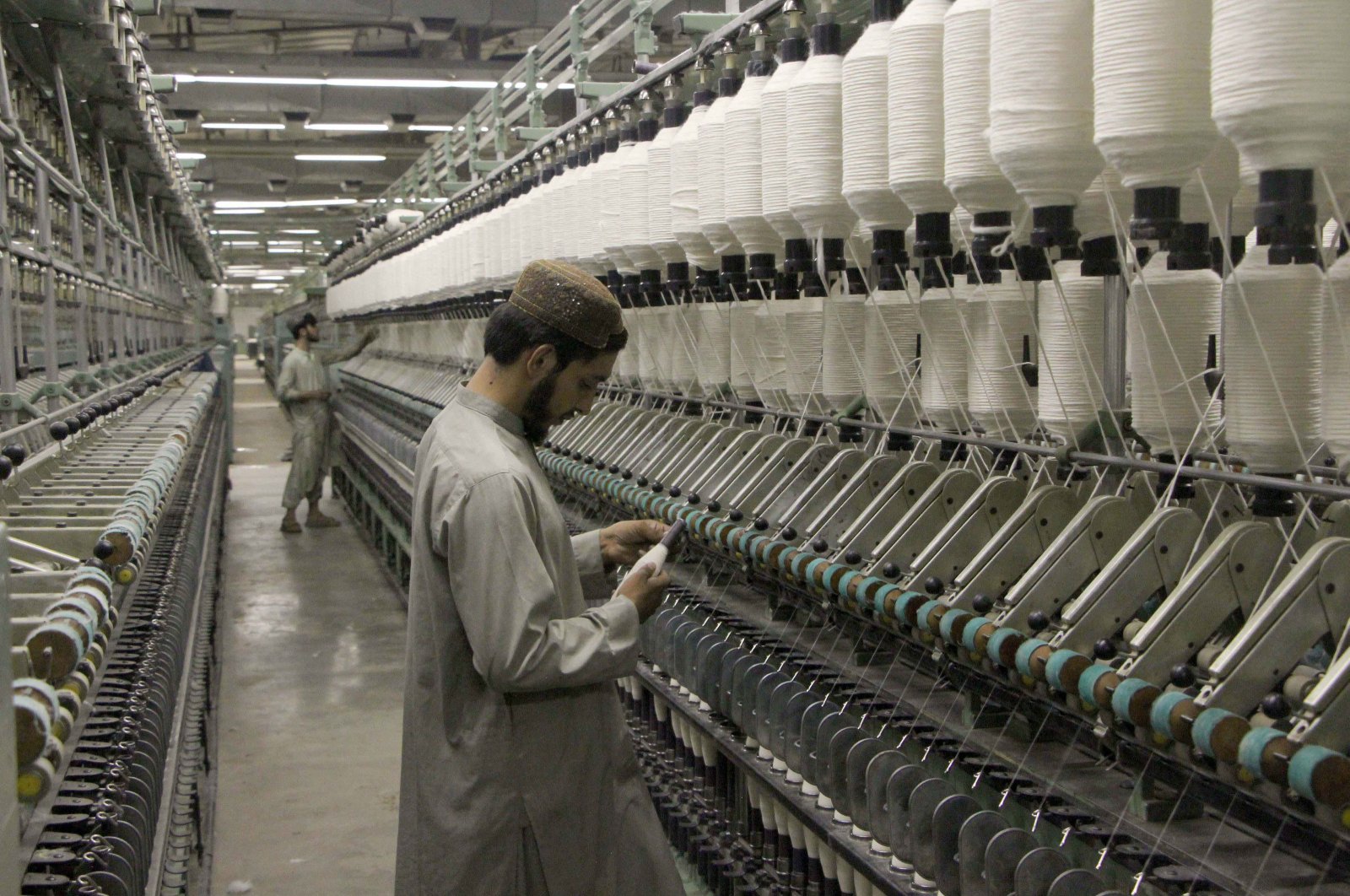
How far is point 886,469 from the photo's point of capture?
325 centimetres

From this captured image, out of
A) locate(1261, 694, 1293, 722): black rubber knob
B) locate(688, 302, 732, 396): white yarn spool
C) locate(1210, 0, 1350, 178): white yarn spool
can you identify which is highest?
locate(1210, 0, 1350, 178): white yarn spool

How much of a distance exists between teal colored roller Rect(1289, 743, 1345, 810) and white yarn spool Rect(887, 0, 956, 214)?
110 cm

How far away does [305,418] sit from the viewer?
13109 millimetres

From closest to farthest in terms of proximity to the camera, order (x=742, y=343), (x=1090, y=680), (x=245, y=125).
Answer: (x=1090, y=680)
(x=742, y=343)
(x=245, y=125)

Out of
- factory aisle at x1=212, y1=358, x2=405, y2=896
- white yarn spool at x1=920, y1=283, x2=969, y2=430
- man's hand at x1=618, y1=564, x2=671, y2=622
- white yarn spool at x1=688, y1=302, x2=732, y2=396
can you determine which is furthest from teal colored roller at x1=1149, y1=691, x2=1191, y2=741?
factory aisle at x1=212, y1=358, x2=405, y2=896

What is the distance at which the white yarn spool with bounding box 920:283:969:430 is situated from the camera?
9.80 ft

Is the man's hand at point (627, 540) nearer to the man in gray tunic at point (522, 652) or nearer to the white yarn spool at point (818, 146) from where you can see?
the man in gray tunic at point (522, 652)

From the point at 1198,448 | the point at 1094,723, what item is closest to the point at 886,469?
the point at 1198,448

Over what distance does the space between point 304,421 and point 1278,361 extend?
465 inches

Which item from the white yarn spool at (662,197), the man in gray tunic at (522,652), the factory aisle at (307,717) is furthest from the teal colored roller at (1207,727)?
the factory aisle at (307,717)

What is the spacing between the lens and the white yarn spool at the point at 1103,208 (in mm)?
2145

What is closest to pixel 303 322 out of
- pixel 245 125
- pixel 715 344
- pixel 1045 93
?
pixel 245 125

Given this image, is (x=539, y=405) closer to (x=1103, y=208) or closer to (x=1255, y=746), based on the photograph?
(x=1103, y=208)

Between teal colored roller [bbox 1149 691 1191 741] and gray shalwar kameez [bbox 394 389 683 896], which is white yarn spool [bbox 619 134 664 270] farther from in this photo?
teal colored roller [bbox 1149 691 1191 741]
